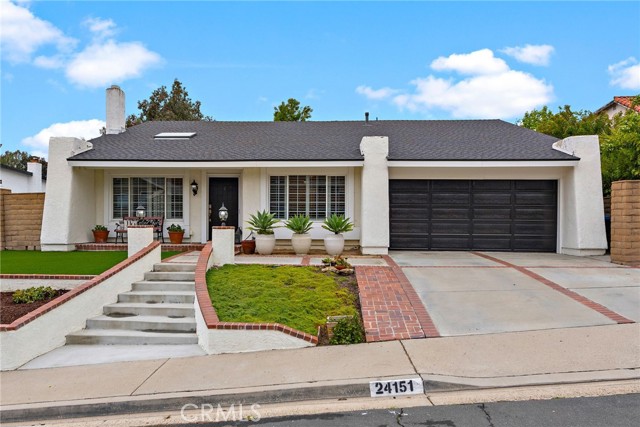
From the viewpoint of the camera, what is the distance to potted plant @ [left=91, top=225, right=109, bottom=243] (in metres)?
13.8

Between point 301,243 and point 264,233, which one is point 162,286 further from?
point 301,243

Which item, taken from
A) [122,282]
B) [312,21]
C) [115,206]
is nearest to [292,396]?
[122,282]

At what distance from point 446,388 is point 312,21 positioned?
10684mm

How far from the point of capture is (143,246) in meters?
10.0

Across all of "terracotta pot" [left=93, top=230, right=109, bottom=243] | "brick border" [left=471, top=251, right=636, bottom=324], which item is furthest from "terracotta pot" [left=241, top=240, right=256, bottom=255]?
"brick border" [left=471, top=251, right=636, bottom=324]

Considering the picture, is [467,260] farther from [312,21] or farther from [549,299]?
[312,21]

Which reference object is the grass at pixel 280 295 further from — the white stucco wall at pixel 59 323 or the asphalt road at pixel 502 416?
the asphalt road at pixel 502 416

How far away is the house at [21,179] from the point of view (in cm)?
2438

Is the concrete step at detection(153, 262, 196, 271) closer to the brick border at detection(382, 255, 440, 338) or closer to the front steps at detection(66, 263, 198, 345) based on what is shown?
the front steps at detection(66, 263, 198, 345)

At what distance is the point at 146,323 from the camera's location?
7.40m

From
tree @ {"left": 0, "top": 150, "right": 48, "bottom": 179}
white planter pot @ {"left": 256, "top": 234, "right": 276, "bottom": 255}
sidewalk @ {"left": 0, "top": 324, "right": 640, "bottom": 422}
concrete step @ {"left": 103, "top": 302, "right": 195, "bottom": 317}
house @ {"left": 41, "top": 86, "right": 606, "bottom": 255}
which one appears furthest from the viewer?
tree @ {"left": 0, "top": 150, "right": 48, "bottom": 179}

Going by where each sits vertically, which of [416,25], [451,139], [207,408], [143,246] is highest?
[416,25]

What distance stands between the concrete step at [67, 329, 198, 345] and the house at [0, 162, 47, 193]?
20579 millimetres

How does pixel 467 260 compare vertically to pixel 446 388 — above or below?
above
